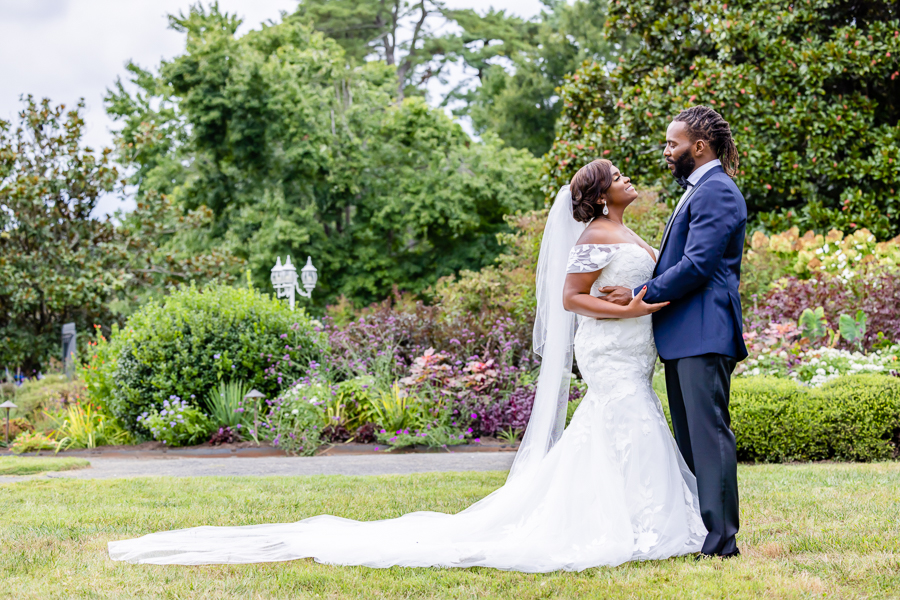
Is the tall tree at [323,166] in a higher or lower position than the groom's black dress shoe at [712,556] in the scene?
higher

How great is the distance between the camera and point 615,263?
3.80 meters

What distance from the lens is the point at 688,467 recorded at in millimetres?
3748

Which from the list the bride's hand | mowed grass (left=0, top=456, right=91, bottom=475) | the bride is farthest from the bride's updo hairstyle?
Result: mowed grass (left=0, top=456, right=91, bottom=475)

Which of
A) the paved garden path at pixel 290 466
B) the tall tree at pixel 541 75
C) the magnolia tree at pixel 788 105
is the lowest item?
the paved garden path at pixel 290 466

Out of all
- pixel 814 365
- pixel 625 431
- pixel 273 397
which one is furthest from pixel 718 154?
pixel 273 397

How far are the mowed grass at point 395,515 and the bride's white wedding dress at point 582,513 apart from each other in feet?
0.47

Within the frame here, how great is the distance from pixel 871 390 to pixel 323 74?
1767cm

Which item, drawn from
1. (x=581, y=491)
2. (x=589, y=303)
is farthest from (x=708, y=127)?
(x=581, y=491)

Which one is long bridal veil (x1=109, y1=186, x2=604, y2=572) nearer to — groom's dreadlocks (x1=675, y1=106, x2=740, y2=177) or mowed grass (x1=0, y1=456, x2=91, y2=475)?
groom's dreadlocks (x1=675, y1=106, x2=740, y2=177)

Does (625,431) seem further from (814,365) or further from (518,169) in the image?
(518,169)

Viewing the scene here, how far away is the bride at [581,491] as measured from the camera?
3514 mm

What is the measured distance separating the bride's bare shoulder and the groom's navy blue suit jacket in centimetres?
37

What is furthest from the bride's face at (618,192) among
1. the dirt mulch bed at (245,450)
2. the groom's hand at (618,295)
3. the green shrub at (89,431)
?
the green shrub at (89,431)

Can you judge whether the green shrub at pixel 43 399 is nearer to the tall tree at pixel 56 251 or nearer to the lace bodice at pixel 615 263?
the tall tree at pixel 56 251
